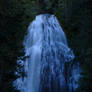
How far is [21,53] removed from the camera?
18.0 ft

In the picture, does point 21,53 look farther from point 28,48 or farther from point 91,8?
point 28,48

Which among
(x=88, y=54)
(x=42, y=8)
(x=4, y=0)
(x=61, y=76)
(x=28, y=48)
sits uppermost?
(x=42, y=8)

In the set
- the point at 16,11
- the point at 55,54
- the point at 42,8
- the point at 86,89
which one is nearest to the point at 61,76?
the point at 55,54

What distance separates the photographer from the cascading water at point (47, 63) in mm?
8922

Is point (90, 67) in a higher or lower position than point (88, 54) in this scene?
lower

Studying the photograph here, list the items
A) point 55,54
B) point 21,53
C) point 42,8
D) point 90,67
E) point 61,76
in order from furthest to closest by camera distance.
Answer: point 42,8 → point 55,54 → point 61,76 → point 21,53 → point 90,67

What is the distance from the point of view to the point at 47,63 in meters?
9.45

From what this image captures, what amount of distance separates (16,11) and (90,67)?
9.78ft

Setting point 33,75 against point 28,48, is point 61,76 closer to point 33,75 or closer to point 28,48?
point 33,75

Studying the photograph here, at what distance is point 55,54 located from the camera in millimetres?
9727

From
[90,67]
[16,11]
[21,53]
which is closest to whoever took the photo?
[90,67]

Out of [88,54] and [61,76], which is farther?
[61,76]

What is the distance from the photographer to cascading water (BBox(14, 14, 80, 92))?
8.92 m

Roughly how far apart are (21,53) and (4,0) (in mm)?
Result: 1615
